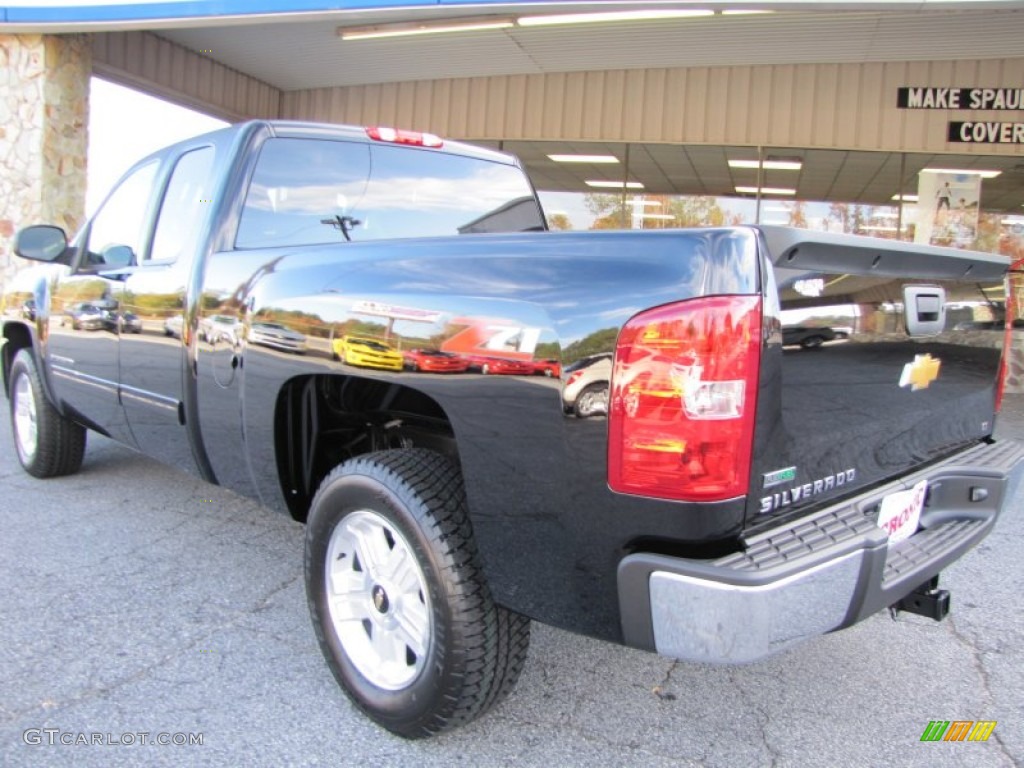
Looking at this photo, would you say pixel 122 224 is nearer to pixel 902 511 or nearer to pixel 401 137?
pixel 401 137

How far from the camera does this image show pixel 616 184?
38.9 feet

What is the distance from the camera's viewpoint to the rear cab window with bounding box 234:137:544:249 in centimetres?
321

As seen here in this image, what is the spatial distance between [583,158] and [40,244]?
28.8 feet

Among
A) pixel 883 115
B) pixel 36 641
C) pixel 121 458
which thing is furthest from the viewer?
pixel 883 115

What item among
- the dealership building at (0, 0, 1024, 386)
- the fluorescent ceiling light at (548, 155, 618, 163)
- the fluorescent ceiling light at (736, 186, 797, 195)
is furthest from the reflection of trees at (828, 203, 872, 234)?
the fluorescent ceiling light at (548, 155, 618, 163)

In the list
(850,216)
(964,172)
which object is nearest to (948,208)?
(964,172)

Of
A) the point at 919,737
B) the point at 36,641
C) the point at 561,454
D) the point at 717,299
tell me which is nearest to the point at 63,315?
the point at 36,641

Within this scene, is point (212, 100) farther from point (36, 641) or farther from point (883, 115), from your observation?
point (36, 641)

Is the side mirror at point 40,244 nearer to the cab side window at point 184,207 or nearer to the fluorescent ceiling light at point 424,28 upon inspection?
the cab side window at point 184,207

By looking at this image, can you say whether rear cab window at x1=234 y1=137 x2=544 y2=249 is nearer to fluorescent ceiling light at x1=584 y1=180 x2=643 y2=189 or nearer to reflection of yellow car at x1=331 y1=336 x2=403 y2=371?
reflection of yellow car at x1=331 y1=336 x2=403 y2=371

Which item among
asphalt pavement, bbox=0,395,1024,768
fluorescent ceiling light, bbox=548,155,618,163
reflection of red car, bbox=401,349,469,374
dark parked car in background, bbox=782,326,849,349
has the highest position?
fluorescent ceiling light, bbox=548,155,618,163

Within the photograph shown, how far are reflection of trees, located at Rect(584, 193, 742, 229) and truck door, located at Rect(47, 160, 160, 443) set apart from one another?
8.27 meters

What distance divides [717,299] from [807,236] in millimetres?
330

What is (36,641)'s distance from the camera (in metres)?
2.89
